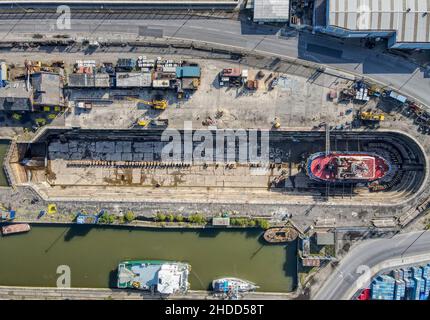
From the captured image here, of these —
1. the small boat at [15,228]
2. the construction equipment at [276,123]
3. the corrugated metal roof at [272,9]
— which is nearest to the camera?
the corrugated metal roof at [272,9]

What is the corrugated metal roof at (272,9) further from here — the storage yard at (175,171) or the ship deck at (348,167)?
the ship deck at (348,167)

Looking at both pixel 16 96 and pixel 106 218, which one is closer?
pixel 16 96

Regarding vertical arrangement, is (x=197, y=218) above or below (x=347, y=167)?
below

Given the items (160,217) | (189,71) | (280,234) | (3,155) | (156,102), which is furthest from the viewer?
(3,155)

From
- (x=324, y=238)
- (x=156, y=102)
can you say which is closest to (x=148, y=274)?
(x=156, y=102)

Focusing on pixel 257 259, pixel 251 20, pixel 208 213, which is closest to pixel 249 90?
pixel 251 20

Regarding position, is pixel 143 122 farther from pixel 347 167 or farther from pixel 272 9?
pixel 347 167

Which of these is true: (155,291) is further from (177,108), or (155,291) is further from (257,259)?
(177,108)

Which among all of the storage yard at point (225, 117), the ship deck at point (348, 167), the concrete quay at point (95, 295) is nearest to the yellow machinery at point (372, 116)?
the storage yard at point (225, 117)
